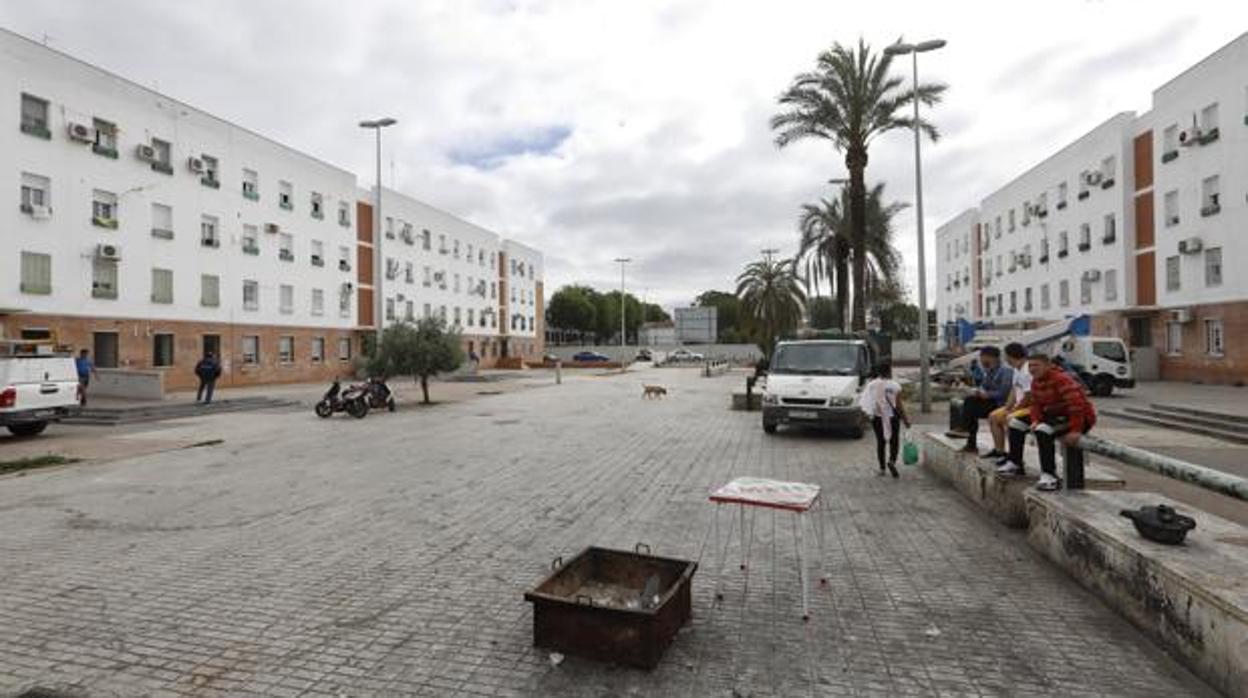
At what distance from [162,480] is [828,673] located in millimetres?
9730

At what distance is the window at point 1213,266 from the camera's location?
26938 mm

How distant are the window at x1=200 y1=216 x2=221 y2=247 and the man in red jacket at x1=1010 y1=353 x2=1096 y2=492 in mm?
35060

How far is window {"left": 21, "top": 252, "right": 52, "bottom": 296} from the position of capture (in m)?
23.6

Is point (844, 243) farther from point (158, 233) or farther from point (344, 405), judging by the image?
point (158, 233)

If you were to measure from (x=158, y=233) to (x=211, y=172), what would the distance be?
4582 millimetres

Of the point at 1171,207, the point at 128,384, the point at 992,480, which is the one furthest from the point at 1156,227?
the point at 128,384

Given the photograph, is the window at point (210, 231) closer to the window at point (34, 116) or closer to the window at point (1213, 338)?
the window at point (34, 116)

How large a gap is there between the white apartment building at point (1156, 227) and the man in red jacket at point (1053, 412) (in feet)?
88.8

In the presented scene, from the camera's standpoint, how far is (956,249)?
58.8 meters

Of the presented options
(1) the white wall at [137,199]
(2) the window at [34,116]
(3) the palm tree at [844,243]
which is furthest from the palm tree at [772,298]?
(2) the window at [34,116]

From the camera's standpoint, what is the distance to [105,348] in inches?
1055

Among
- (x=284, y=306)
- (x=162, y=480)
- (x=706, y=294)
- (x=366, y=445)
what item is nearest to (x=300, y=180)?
(x=284, y=306)

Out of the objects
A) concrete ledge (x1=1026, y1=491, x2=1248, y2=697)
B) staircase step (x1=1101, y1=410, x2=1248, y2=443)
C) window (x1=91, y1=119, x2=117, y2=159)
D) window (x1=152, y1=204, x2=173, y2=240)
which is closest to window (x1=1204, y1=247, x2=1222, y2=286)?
staircase step (x1=1101, y1=410, x2=1248, y2=443)

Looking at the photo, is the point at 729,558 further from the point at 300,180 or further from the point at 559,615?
the point at 300,180
